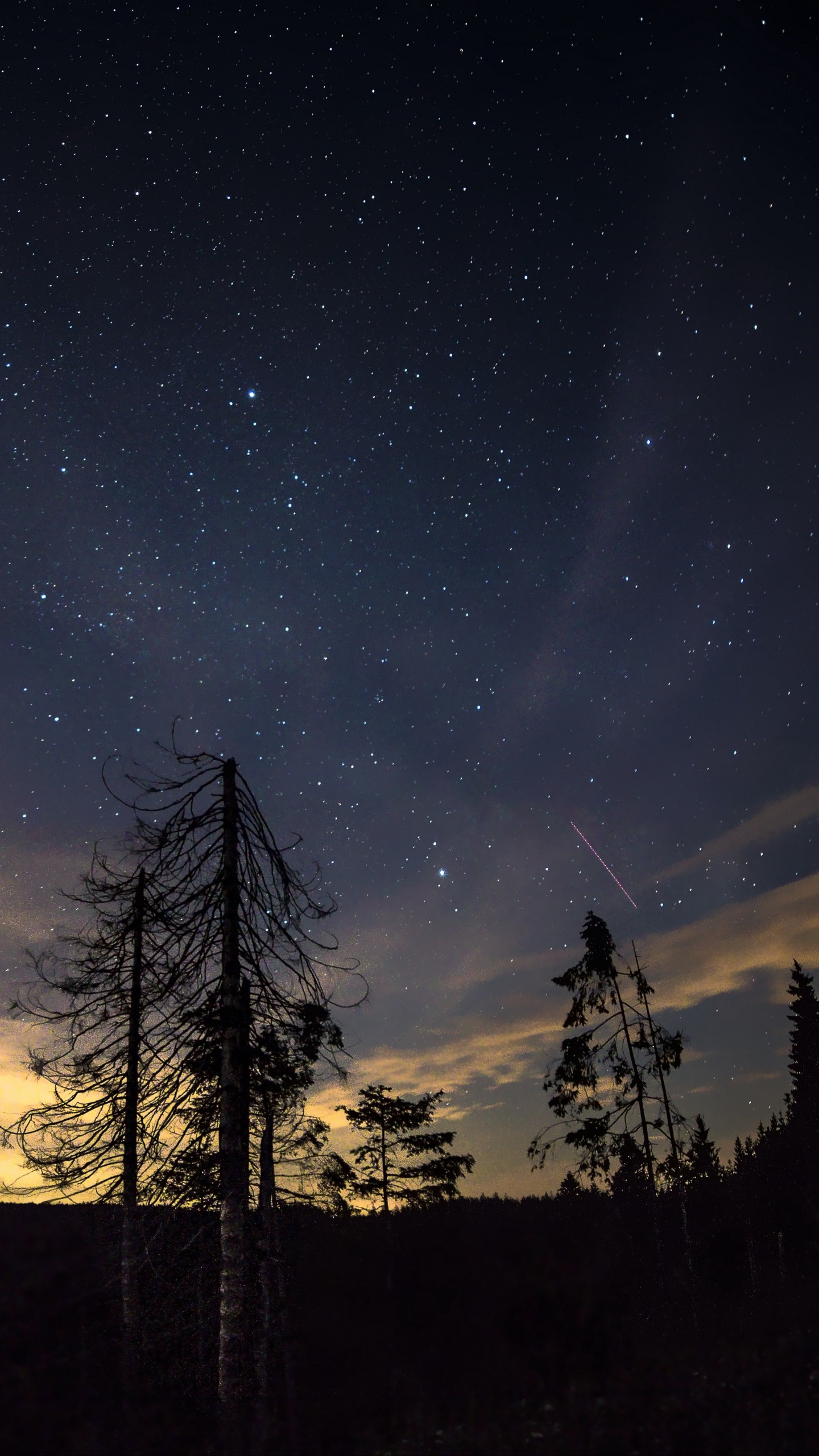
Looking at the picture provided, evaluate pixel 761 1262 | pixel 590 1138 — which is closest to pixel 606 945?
pixel 590 1138

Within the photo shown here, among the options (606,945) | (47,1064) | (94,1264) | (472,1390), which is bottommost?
(472,1390)

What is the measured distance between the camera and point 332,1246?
29641 mm

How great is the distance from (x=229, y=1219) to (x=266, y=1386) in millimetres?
12916

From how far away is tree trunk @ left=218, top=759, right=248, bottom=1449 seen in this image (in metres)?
8.51

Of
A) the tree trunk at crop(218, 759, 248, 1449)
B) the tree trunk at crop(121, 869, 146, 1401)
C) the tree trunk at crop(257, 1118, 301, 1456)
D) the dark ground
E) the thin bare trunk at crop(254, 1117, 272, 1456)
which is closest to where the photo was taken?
the tree trunk at crop(218, 759, 248, 1449)

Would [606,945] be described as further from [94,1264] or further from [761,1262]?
[761,1262]

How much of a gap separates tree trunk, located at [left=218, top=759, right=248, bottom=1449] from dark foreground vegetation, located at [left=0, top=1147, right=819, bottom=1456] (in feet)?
1.54

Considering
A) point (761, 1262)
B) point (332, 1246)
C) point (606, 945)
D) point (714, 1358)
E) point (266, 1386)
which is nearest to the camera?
point (714, 1358)

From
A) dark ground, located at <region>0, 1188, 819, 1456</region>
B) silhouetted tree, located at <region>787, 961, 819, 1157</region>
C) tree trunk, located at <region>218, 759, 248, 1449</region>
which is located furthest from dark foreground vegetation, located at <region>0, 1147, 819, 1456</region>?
silhouetted tree, located at <region>787, 961, 819, 1157</region>

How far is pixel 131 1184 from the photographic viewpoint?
48.4 feet

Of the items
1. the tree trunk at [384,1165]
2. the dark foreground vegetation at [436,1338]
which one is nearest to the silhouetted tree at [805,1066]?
the dark foreground vegetation at [436,1338]

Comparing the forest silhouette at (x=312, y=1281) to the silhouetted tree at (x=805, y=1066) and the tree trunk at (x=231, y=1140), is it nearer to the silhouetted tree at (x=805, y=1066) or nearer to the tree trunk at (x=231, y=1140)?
the tree trunk at (x=231, y=1140)

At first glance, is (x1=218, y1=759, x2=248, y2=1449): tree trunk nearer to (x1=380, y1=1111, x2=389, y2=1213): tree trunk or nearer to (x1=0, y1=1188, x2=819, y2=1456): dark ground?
(x1=0, y1=1188, x2=819, y2=1456): dark ground

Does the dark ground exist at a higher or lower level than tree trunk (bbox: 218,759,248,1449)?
lower
